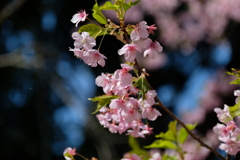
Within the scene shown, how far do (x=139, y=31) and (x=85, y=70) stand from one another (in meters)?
3.59

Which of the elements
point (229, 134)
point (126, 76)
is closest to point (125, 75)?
point (126, 76)

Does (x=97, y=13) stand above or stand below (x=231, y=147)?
above

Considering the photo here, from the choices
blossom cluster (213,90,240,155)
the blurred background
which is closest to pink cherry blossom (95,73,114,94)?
blossom cluster (213,90,240,155)

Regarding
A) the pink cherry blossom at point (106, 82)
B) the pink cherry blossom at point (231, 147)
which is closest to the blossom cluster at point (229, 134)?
the pink cherry blossom at point (231, 147)

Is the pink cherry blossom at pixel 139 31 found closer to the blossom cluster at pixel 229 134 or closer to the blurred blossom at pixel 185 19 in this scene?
the blossom cluster at pixel 229 134

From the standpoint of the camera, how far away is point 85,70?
4.21m

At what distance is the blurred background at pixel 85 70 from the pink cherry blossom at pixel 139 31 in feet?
8.54

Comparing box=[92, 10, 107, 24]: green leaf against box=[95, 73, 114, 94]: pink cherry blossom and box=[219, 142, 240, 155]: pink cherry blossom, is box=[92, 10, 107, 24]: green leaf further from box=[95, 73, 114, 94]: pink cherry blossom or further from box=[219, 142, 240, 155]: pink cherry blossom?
box=[219, 142, 240, 155]: pink cherry blossom

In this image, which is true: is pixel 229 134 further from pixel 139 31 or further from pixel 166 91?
pixel 166 91

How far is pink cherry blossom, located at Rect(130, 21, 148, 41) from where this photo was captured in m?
0.64

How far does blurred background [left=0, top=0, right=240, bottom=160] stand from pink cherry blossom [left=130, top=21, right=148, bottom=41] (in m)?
2.60

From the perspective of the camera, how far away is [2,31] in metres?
4.59

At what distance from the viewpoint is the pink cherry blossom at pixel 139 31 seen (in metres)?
0.64

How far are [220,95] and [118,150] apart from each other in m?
1.24
